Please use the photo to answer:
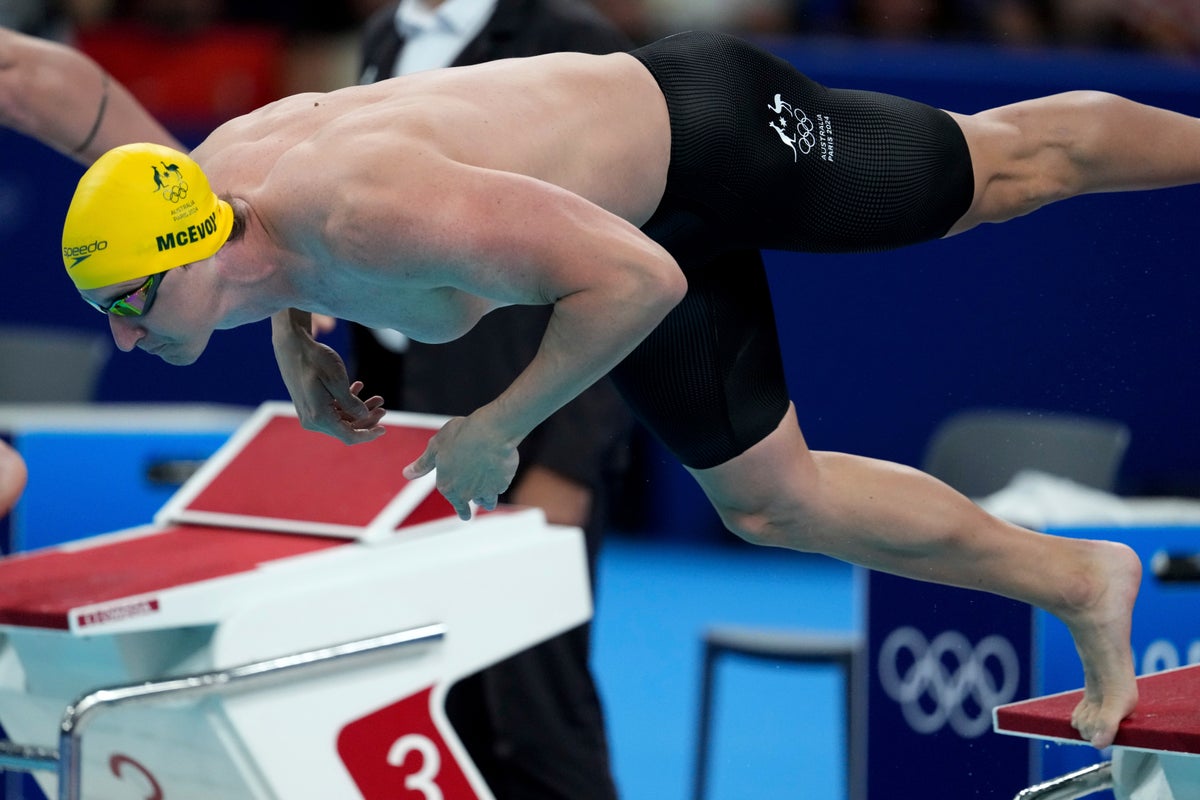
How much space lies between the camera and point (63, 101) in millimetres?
4199

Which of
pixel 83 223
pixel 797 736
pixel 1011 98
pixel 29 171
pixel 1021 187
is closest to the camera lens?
pixel 83 223

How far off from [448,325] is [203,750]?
956 mm

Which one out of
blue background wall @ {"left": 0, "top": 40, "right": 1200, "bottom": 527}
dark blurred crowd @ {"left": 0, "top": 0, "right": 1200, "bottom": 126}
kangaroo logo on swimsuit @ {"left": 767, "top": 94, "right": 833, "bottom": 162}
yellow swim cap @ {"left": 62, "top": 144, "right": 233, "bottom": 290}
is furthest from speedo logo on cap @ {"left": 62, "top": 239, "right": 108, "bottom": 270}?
dark blurred crowd @ {"left": 0, "top": 0, "right": 1200, "bottom": 126}

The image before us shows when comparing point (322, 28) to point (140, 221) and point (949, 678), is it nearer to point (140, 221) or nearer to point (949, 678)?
point (949, 678)

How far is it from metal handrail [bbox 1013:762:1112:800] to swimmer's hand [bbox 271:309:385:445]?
1.22m

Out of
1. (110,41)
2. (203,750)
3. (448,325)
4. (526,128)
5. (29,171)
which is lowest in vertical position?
(203,750)

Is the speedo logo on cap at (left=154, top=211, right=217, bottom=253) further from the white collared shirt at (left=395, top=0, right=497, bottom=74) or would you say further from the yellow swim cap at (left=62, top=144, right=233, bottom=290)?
the white collared shirt at (left=395, top=0, right=497, bottom=74)

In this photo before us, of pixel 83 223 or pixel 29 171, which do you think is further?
pixel 29 171

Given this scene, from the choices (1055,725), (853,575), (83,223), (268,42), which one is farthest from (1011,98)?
(83,223)

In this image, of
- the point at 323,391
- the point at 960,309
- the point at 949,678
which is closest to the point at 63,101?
the point at 323,391

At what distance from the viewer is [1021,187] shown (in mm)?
3010

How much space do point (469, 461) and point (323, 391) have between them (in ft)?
1.73

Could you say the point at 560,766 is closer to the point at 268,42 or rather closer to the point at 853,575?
the point at 853,575

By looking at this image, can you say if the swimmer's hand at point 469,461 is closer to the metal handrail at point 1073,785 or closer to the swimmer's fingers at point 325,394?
the swimmer's fingers at point 325,394
